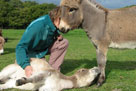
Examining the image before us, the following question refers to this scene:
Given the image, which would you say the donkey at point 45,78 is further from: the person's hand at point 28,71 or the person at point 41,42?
the person at point 41,42

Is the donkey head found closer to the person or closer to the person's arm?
the person

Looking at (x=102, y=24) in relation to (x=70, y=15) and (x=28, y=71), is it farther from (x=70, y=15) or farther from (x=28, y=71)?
(x=28, y=71)

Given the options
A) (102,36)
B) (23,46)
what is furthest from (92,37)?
(23,46)

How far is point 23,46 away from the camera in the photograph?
420 cm

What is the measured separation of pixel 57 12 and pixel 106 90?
2.11 m

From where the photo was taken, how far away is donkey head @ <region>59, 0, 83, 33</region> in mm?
4887

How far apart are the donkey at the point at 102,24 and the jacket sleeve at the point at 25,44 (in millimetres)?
831

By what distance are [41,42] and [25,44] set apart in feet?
A: 2.32

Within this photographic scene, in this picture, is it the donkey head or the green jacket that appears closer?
the green jacket

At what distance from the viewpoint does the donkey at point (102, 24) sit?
5.00 meters

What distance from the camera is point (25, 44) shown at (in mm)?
4250

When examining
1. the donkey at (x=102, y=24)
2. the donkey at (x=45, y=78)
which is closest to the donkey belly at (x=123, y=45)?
the donkey at (x=102, y=24)

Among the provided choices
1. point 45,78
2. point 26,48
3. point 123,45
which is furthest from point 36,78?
point 123,45

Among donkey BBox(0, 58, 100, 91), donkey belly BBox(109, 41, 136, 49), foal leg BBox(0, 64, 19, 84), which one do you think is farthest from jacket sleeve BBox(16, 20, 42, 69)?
donkey belly BBox(109, 41, 136, 49)
